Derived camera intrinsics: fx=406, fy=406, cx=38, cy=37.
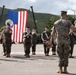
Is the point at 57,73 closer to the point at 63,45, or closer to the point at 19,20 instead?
the point at 63,45

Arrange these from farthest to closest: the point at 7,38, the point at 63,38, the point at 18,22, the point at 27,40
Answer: the point at 18,22, the point at 27,40, the point at 7,38, the point at 63,38

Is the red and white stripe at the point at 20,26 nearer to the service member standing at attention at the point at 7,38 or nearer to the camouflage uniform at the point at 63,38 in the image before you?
the service member standing at attention at the point at 7,38

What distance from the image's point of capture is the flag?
2833cm

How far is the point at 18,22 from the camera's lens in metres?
29.0

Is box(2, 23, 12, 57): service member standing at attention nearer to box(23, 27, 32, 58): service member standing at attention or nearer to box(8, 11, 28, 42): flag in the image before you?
box(23, 27, 32, 58): service member standing at attention

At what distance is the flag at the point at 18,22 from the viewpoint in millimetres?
28328

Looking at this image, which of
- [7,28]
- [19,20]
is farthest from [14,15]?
[7,28]

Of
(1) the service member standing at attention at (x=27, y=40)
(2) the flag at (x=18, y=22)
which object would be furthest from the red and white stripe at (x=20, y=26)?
(1) the service member standing at attention at (x=27, y=40)

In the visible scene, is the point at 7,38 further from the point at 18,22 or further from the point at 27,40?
the point at 18,22

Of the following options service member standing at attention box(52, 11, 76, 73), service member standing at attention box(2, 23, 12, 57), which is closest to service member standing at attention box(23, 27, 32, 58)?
service member standing at attention box(2, 23, 12, 57)

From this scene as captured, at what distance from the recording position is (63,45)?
1338 centimetres

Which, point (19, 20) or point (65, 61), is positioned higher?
point (19, 20)

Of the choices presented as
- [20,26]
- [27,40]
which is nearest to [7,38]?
[27,40]

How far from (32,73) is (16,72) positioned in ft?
1.94
